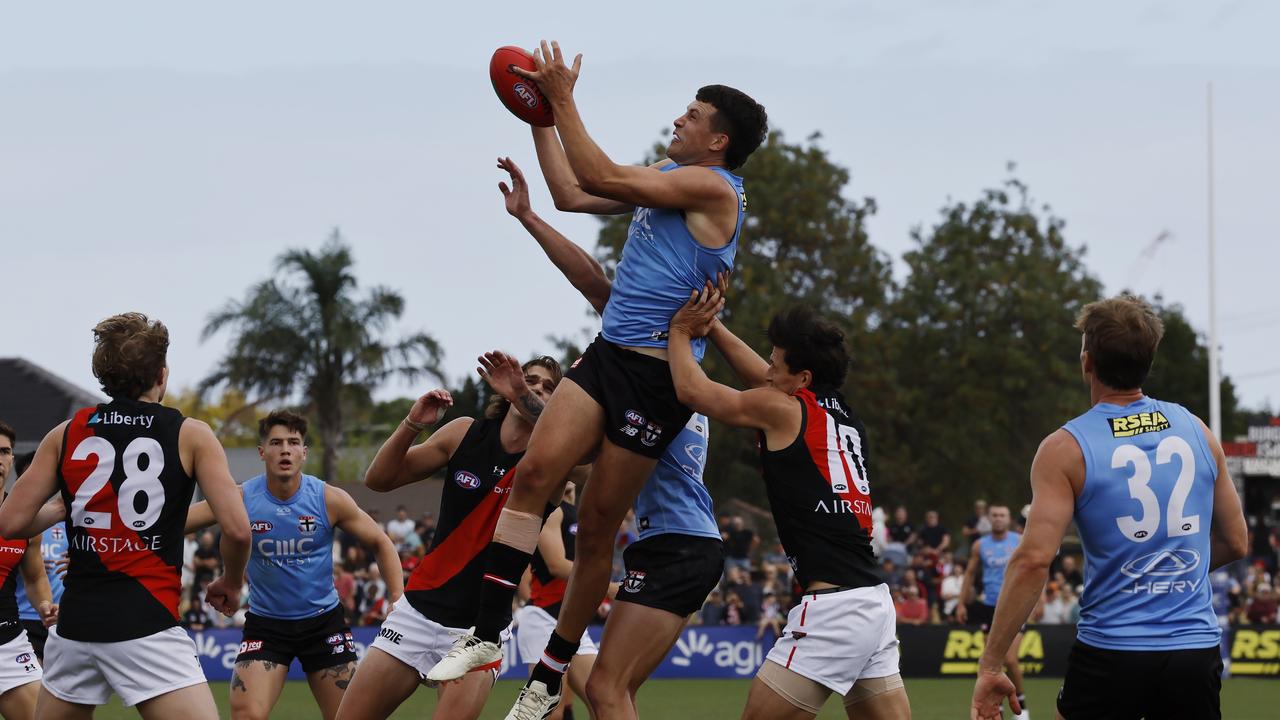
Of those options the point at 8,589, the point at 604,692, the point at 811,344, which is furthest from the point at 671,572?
the point at 8,589

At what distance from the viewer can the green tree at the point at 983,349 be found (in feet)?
150

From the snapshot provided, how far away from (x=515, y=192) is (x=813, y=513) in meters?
2.29

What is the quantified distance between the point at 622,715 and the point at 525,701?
45 centimetres

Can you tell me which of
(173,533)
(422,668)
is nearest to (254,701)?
(422,668)

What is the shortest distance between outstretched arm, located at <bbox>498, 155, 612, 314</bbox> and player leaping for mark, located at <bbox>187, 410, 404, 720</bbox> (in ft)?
10.1

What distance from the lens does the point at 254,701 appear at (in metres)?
9.58

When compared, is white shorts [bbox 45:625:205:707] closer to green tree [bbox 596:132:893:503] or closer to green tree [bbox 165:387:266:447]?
green tree [bbox 596:132:893:503]

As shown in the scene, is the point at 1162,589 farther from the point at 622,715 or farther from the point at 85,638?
the point at 85,638

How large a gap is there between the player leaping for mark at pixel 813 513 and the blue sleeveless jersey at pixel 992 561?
11.4 m

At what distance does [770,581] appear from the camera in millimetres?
26000

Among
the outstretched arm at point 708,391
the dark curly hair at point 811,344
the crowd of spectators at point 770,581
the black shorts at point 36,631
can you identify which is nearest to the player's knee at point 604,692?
the outstretched arm at point 708,391

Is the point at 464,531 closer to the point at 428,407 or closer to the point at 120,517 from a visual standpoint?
the point at 428,407

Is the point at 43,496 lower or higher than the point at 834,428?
lower

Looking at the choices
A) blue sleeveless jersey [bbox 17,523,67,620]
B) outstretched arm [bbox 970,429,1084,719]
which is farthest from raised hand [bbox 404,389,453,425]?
blue sleeveless jersey [bbox 17,523,67,620]
